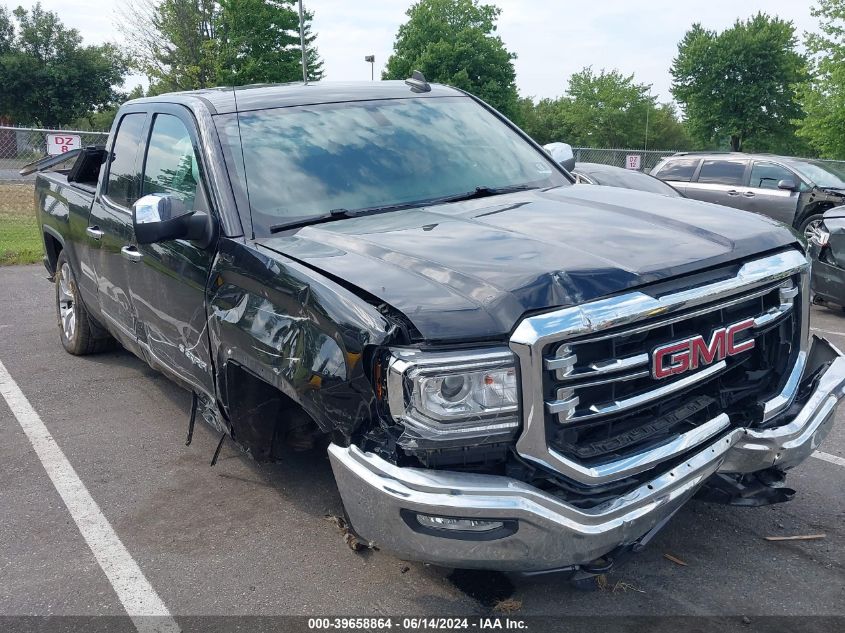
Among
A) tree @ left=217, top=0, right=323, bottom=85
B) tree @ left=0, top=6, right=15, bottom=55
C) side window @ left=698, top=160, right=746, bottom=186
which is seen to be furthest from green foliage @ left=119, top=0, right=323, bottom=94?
side window @ left=698, top=160, right=746, bottom=186

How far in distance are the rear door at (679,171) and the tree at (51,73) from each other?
154ft

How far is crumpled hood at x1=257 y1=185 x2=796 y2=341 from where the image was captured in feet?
8.05

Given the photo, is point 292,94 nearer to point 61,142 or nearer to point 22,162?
point 61,142

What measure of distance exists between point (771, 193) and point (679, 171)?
212 centimetres

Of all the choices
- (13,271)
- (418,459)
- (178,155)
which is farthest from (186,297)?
(13,271)

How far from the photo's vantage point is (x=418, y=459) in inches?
95.5

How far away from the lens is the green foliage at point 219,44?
4094 cm

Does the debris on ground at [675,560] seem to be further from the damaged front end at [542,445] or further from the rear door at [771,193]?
the rear door at [771,193]

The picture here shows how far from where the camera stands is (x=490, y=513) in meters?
2.31

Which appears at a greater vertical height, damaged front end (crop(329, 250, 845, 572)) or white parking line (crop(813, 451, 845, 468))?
damaged front end (crop(329, 250, 845, 572))

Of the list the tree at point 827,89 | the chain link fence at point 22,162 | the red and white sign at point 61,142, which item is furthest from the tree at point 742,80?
the red and white sign at point 61,142

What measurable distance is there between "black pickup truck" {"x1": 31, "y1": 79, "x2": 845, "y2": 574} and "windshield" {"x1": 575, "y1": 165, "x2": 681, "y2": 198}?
4.26 m

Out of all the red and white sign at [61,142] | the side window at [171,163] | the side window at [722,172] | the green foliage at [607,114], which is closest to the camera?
the side window at [171,163]

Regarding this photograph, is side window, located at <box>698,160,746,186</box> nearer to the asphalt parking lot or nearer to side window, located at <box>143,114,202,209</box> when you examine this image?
the asphalt parking lot
